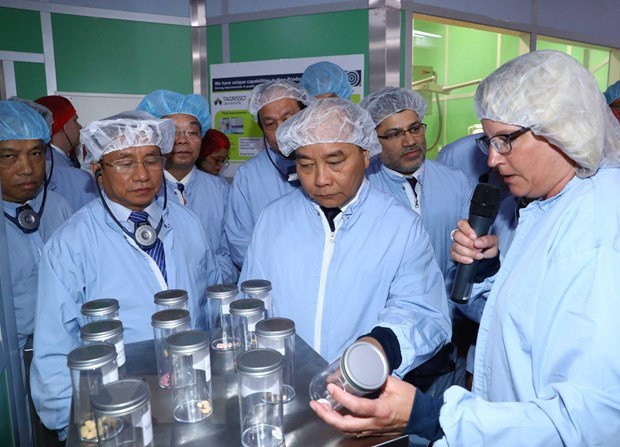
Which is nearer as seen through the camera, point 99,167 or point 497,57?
point 99,167

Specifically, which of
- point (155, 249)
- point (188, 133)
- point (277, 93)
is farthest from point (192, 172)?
point (155, 249)

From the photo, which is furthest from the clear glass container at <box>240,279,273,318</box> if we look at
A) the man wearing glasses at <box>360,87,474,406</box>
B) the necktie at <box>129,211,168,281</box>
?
the man wearing glasses at <box>360,87,474,406</box>

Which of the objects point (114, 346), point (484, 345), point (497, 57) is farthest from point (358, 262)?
point (497, 57)

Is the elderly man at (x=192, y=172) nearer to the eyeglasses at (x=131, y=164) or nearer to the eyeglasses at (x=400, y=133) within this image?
the eyeglasses at (x=131, y=164)

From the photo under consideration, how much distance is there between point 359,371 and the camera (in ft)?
3.09

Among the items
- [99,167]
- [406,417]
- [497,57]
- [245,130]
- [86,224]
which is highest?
[497,57]

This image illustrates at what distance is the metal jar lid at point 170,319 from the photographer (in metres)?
1.12

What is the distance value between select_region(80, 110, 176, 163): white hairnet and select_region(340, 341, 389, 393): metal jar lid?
128cm

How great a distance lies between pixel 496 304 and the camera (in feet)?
3.92

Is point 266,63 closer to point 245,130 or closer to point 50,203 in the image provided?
point 245,130

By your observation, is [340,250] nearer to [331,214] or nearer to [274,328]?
[331,214]

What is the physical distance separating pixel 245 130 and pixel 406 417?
3.61m

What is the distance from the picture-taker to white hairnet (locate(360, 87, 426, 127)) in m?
2.62

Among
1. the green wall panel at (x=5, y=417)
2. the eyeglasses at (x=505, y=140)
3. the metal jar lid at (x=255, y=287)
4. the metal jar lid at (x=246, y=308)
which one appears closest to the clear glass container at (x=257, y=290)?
the metal jar lid at (x=255, y=287)
